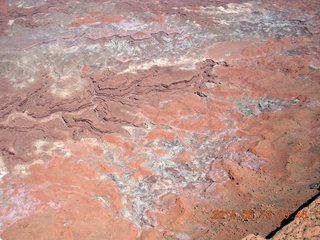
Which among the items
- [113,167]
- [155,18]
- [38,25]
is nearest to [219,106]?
[113,167]

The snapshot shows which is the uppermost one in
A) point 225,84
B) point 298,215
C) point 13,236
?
point 298,215

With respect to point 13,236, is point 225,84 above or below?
above

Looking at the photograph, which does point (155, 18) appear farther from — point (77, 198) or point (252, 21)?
point (77, 198)

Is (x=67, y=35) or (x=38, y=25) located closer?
(x=67, y=35)

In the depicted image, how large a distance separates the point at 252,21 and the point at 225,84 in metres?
3.96

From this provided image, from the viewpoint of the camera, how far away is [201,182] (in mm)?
6395

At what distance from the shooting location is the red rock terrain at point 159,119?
5.58 m

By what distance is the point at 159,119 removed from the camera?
7.90m

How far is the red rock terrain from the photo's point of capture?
5.58 meters

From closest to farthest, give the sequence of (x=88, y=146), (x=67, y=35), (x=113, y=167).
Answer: (x=113, y=167) → (x=88, y=146) → (x=67, y=35)
